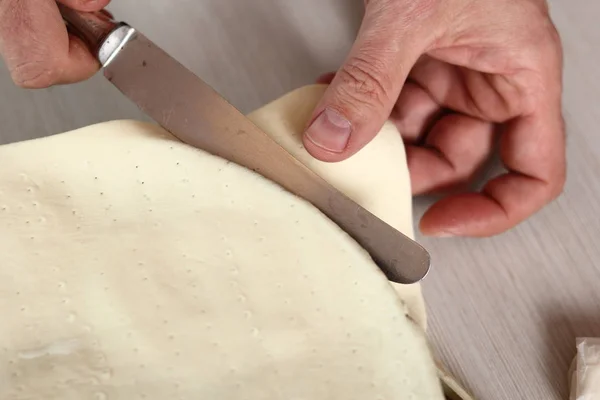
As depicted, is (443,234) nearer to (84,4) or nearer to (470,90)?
(470,90)

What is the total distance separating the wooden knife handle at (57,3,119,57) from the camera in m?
0.38

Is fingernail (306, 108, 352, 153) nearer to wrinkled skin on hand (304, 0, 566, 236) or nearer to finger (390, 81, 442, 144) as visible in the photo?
wrinkled skin on hand (304, 0, 566, 236)

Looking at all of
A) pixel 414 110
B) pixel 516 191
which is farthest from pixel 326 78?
pixel 516 191

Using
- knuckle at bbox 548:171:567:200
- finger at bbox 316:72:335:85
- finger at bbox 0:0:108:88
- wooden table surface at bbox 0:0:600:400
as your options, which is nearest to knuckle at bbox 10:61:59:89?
finger at bbox 0:0:108:88

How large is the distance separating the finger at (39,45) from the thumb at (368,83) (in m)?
0.16

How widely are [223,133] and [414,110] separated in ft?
0.78

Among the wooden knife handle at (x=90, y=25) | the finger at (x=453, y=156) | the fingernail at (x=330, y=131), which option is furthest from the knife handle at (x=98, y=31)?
the finger at (x=453, y=156)

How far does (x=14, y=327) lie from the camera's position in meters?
0.33

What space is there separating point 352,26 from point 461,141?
0.17 meters

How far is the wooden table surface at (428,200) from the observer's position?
0.44 metres

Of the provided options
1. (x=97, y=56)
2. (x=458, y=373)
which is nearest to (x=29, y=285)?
(x=97, y=56)

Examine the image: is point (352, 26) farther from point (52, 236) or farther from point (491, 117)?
point (52, 236)

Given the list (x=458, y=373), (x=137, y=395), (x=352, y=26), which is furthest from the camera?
(x=352, y=26)

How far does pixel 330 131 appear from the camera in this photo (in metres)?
0.37
